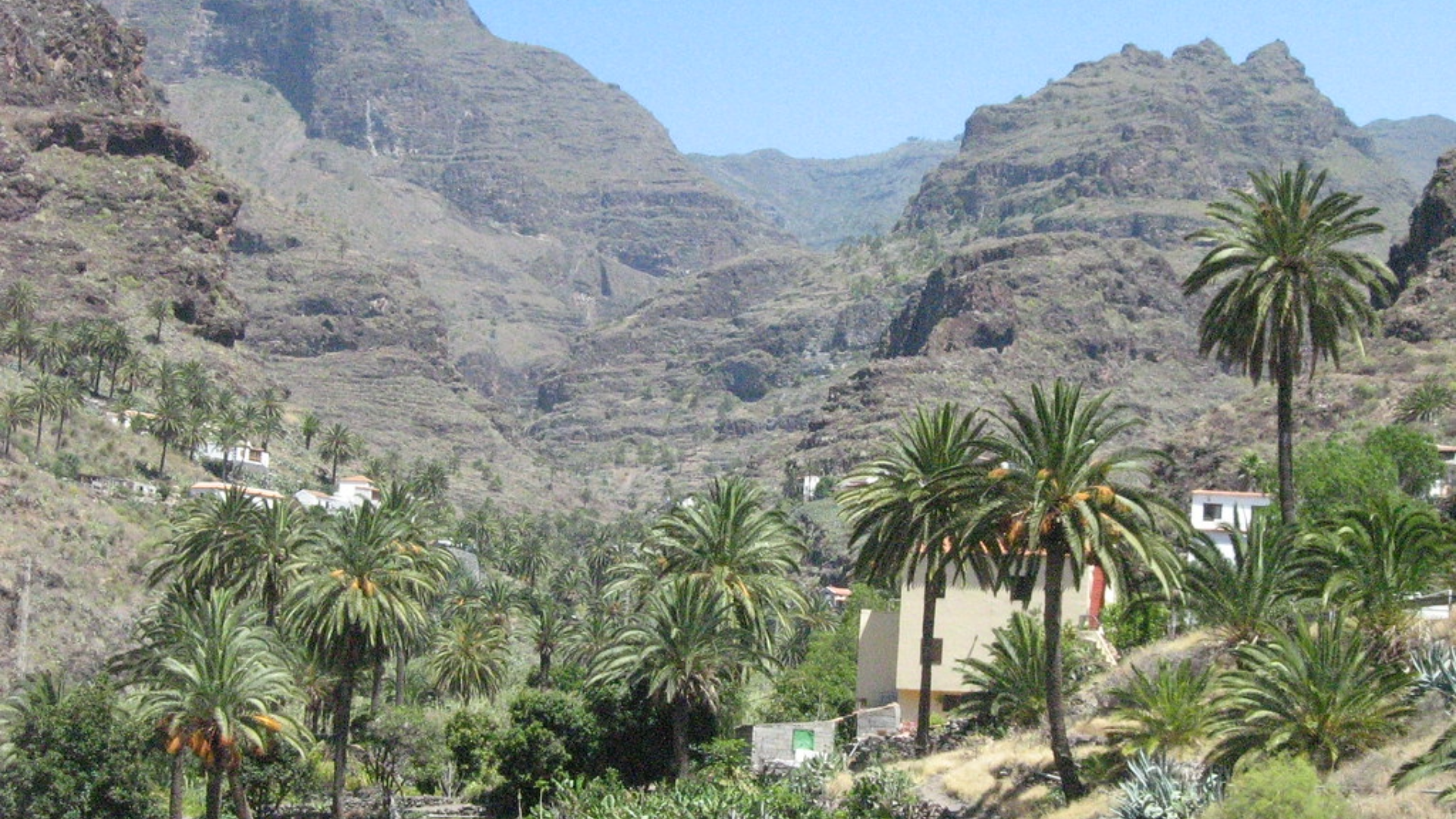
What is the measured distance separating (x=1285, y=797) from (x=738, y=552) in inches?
1278

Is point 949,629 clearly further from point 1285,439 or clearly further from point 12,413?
point 12,413

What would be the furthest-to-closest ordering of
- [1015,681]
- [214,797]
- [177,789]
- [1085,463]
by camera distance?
[177,789], [214,797], [1015,681], [1085,463]

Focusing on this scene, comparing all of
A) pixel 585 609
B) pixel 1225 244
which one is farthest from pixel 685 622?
pixel 585 609

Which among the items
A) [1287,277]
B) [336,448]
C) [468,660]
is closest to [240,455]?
[336,448]

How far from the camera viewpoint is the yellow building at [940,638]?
68.3 meters

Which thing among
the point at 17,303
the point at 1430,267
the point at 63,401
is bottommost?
the point at 63,401

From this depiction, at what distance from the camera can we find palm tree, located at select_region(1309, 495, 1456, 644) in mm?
40812

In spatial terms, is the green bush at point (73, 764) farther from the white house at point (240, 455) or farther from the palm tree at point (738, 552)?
the white house at point (240, 455)

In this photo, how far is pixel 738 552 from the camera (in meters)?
63.5

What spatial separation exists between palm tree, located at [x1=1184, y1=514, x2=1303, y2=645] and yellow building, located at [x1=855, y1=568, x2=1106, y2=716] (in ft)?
63.6

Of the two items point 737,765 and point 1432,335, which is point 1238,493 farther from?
point 737,765

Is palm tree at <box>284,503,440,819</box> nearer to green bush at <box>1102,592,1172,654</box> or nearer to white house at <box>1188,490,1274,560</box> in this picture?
green bush at <box>1102,592,1172,654</box>

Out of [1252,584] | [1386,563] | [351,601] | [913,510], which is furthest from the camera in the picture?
[351,601]

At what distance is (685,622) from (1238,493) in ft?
203
